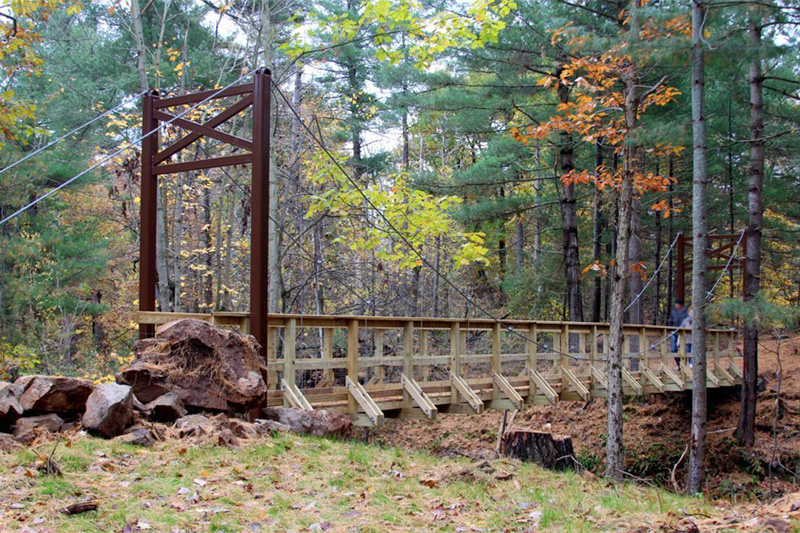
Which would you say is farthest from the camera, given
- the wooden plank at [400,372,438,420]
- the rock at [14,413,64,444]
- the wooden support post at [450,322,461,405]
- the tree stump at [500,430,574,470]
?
the wooden support post at [450,322,461,405]

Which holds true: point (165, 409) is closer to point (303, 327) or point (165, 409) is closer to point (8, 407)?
point (8, 407)

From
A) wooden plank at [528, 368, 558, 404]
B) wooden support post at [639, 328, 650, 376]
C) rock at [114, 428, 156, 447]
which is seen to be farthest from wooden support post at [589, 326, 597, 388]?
rock at [114, 428, 156, 447]

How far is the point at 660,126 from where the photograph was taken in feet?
31.3

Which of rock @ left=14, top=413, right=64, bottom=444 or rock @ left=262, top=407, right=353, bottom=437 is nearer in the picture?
rock @ left=14, top=413, right=64, bottom=444

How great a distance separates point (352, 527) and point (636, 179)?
22.6 feet

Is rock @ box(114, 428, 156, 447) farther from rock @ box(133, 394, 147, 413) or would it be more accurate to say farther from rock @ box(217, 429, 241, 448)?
rock @ box(217, 429, 241, 448)

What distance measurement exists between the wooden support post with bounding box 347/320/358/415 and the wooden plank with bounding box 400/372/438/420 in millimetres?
829

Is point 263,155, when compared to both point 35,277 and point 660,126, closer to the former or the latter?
point 660,126

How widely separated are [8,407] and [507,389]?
247 inches

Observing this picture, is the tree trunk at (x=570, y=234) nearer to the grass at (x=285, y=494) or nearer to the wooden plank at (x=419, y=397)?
the wooden plank at (x=419, y=397)

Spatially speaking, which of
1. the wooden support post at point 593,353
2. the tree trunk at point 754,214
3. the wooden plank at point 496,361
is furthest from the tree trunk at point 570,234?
the wooden plank at point 496,361

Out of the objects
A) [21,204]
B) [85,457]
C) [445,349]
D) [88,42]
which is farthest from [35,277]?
[85,457]

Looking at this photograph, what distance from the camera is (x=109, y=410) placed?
5.30 meters

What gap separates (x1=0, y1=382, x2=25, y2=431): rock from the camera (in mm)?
5098
